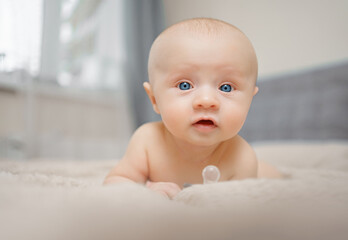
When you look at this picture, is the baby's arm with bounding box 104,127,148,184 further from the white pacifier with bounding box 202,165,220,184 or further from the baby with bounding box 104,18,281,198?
the white pacifier with bounding box 202,165,220,184

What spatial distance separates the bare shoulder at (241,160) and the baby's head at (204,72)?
0.15 m

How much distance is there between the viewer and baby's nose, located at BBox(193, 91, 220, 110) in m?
0.51

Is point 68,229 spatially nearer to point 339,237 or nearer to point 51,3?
point 339,237

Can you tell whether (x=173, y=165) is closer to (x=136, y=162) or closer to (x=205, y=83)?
(x=136, y=162)

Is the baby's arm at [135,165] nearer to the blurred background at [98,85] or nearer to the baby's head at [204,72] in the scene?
the baby's head at [204,72]

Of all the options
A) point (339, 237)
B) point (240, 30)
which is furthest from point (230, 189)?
point (240, 30)

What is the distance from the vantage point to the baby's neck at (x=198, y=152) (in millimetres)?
680

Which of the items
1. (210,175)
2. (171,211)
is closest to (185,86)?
(210,175)

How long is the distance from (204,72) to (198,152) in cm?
23

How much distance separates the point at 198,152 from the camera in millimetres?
688

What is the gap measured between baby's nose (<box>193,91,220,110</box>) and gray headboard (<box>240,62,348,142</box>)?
1.12 m

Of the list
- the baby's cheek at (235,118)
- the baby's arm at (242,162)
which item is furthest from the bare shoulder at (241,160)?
the baby's cheek at (235,118)

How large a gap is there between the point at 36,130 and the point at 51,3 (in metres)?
0.78

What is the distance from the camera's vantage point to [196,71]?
21.3 inches
